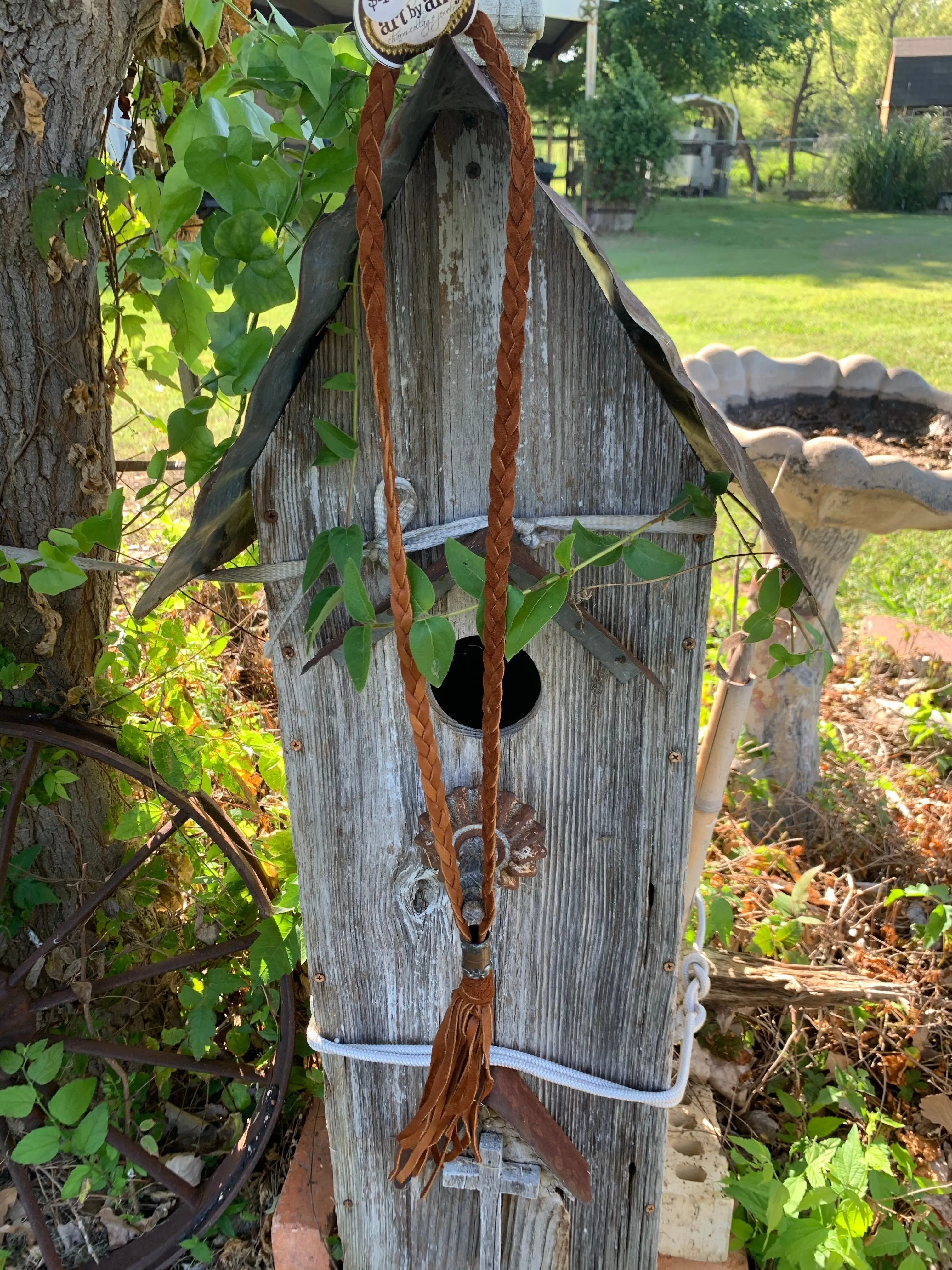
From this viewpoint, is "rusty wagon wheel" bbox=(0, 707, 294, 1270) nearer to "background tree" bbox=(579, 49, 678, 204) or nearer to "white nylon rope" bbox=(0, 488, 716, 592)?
"white nylon rope" bbox=(0, 488, 716, 592)

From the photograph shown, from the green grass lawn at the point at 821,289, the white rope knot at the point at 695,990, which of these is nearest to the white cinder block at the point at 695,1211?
the white rope knot at the point at 695,990

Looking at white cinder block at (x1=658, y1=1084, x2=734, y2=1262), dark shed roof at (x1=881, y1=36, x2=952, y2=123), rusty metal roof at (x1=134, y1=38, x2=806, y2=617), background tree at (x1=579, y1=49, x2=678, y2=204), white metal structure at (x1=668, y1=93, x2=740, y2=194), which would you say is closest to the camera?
rusty metal roof at (x1=134, y1=38, x2=806, y2=617)

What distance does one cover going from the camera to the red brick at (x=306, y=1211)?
1.78 m

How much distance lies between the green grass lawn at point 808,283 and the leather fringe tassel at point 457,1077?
5.95 m

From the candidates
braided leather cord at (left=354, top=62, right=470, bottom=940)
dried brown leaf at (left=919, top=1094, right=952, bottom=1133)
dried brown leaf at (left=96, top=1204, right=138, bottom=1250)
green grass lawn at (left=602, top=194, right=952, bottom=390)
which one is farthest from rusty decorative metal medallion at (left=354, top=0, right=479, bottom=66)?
green grass lawn at (left=602, top=194, right=952, bottom=390)

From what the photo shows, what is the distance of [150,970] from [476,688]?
0.91m

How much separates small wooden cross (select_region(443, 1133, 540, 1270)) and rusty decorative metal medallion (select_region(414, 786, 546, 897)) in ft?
1.74

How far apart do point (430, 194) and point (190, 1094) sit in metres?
2.08

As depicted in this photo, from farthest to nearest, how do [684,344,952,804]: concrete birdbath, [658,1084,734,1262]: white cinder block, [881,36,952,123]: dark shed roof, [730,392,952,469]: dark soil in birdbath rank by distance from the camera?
[881,36,952,123]: dark shed roof < [730,392,952,469]: dark soil in birdbath < [684,344,952,804]: concrete birdbath < [658,1084,734,1262]: white cinder block

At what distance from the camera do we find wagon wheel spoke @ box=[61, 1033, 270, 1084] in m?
1.85

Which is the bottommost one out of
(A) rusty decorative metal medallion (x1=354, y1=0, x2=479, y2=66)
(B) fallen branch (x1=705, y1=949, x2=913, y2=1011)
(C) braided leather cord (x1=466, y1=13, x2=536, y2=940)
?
(B) fallen branch (x1=705, y1=949, x2=913, y2=1011)

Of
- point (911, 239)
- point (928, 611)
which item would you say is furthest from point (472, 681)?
point (911, 239)

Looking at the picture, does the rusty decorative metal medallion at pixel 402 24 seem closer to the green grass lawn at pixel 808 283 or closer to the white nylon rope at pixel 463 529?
the white nylon rope at pixel 463 529

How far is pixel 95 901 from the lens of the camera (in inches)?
71.1
